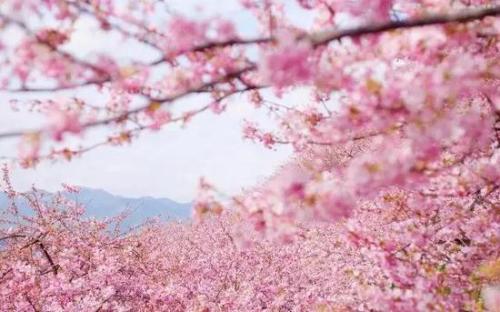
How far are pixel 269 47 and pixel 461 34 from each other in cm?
102

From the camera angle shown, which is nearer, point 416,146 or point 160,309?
point 416,146

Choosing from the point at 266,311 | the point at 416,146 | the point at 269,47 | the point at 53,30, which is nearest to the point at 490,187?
the point at 416,146

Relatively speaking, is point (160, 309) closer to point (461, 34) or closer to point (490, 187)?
point (490, 187)

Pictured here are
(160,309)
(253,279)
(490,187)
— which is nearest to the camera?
(490,187)

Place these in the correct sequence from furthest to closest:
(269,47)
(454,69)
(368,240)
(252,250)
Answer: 1. (252,250)
2. (368,240)
3. (269,47)
4. (454,69)

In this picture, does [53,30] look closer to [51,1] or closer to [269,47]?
[51,1]

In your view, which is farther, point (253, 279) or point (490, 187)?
point (253, 279)

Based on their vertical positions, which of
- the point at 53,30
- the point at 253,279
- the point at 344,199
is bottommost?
the point at 344,199

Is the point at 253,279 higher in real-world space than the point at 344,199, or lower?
higher

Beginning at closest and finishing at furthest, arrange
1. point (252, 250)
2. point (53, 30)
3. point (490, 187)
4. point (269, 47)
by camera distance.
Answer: point (269, 47)
point (53, 30)
point (490, 187)
point (252, 250)

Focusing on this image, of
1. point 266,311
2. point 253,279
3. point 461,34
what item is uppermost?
point 253,279

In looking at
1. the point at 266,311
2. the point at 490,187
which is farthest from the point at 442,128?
the point at 266,311

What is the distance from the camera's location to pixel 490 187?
4547 mm

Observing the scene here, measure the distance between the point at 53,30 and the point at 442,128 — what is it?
86.4 inches
